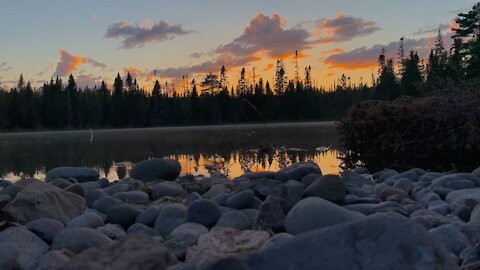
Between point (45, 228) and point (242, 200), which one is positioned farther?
point (242, 200)

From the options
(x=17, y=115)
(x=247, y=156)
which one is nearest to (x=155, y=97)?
(x=17, y=115)

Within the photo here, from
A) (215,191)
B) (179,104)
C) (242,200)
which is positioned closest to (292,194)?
(242,200)

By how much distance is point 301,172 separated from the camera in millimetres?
6828

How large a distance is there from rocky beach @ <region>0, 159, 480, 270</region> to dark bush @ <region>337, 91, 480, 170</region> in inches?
215

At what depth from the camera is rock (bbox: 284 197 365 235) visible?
4.02 m

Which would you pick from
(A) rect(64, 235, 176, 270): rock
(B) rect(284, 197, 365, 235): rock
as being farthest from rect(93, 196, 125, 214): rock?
(A) rect(64, 235, 176, 270): rock

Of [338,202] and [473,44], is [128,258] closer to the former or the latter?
[338,202]

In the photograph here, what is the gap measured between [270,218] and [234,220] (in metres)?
0.48

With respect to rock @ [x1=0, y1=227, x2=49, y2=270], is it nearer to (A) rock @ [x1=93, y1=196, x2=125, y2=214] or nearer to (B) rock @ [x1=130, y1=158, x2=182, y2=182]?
(A) rock @ [x1=93, y1=196, x2=125, y2=214]

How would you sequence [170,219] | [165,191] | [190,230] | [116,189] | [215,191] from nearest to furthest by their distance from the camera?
1. [190,230]
2. [170,219]
3. [215,191]
4. [165,191]
5. [116,189]

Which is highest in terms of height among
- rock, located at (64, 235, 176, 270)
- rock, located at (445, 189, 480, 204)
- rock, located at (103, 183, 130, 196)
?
rock, located at (64, 235, 176, 270)

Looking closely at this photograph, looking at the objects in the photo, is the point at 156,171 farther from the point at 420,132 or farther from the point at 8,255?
the point at 420,132

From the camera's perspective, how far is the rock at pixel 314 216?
13.2 feet

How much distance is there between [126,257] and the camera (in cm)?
269
